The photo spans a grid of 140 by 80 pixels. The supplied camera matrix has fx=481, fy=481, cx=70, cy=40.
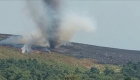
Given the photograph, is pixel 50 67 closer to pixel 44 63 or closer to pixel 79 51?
pixel 44 63

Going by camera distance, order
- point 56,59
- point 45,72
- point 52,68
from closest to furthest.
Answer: point 45,72
point 52,68
point 56,59

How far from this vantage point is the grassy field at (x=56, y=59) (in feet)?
561

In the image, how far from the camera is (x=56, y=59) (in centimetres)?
17412

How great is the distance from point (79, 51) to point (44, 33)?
25.1 metres

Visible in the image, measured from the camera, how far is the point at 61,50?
19012cm

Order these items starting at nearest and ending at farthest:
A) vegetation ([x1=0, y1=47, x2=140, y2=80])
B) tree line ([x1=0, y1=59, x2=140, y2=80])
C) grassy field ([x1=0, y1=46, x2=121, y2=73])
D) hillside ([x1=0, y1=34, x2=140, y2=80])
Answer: tree line ([x1=0, y1=59, x2=140, y2=80]) → vegetation ([x1=0, y1=47, x2=140, y2=80]) → hillside ([x1=0, y1=34, x2=140, y2=80]) → grassy field ([x1=0, y1=46, x2=121, y2=73])

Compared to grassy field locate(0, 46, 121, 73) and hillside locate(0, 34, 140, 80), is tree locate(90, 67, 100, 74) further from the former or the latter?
grassy field locate(0, 46, 121, 73)

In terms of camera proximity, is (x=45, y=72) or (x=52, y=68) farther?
(x=52, y=68)

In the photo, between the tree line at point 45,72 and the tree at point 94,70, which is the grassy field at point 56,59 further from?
the tree at point 94,70

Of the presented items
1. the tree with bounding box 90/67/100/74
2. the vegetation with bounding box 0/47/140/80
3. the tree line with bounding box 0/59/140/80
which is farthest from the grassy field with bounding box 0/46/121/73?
the tree with bounding box 90/67/100/74

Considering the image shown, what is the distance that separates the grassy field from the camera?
17100 centimetres

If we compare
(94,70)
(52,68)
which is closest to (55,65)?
(52,68)

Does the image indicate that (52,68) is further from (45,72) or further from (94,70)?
(94,70)

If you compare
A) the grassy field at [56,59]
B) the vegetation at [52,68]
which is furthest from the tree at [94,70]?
the grassy field at [56,59]
